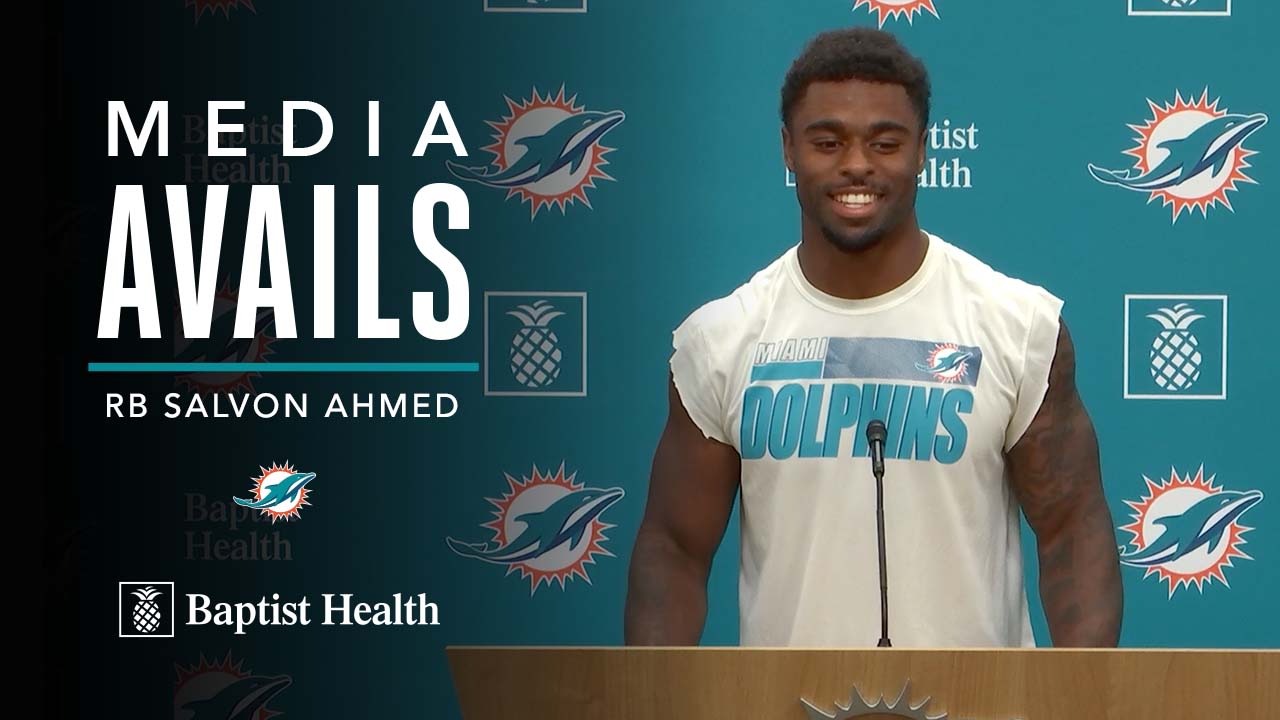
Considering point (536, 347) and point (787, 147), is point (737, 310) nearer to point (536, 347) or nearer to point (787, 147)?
point (787, 147)

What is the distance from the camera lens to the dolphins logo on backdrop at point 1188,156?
3346mm

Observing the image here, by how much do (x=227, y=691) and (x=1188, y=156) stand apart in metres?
2.13

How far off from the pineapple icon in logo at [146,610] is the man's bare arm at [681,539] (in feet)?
3.78

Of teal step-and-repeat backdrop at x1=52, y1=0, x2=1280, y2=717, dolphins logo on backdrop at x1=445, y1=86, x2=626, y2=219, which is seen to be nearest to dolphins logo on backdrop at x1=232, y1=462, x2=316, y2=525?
teal step-and-repeat backdrop at x1=52, y1=0, x2=1280, y2=717

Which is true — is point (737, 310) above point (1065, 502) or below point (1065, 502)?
above

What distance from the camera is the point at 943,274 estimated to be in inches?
108

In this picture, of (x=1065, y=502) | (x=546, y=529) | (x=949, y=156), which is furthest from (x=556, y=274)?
(x=1065, y=502)

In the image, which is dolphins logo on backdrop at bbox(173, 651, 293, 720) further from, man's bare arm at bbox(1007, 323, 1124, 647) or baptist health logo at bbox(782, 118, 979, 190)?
man's bare arm at bbox(1007, 323, 1124, 647)

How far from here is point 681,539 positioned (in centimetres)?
275

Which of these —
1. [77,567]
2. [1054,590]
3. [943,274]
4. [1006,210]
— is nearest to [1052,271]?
[1006,210]

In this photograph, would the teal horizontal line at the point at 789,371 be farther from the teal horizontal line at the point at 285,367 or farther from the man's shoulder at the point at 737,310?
the teal horizontal line at the point at 285,367

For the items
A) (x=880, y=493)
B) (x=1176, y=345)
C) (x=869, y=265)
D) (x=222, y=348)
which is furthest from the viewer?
(x=222, y=348)

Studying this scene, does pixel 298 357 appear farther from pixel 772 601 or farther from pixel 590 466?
pixel 772 601

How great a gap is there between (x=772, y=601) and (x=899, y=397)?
36 centimetres
